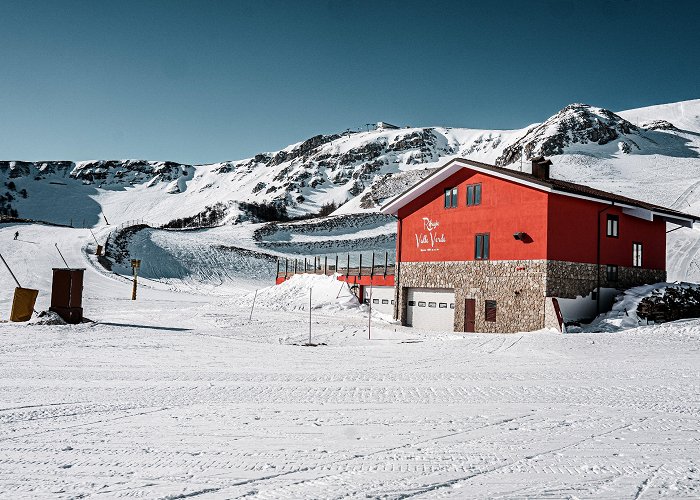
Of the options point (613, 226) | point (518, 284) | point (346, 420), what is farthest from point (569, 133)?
point (346, 420)

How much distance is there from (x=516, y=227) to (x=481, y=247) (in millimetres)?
1874

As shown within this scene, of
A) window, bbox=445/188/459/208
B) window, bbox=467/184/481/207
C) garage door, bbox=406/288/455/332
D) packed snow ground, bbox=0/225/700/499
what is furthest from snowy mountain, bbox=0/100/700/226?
packed snow ground, bbox=0/225/700/499

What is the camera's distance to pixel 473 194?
2341 centimetres

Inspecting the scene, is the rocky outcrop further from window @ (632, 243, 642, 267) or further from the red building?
the red building

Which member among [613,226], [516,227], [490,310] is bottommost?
[490,310]

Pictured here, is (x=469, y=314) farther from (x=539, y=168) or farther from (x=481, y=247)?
(x=539, y=168)

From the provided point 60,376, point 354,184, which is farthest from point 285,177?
point 60,376

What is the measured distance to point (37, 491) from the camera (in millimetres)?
4309

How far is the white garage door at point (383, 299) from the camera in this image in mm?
27281

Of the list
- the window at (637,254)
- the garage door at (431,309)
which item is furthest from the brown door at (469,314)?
the window at (637,254)

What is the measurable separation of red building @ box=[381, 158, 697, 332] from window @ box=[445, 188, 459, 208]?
59 mm

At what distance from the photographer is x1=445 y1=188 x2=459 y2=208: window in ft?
79.5

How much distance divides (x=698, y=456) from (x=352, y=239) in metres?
58.5

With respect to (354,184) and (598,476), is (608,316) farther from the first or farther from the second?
(354,184)
